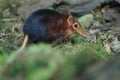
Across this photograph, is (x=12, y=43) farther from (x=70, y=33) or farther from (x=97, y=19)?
(x=97, y=19)

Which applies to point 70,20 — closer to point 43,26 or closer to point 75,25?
point 75,25

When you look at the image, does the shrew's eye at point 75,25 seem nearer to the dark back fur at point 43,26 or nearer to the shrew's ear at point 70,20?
the shrew's ear at point 70,20

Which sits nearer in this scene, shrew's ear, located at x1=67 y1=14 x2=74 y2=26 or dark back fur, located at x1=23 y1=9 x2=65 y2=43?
dark back fur, located at x1=23 y1=9 x2=65 y2=43

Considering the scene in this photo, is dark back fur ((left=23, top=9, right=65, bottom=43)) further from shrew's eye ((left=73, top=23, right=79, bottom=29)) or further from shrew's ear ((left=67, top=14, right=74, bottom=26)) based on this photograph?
shrew's eye ((left=73, top=23, right=79, bottom=29))

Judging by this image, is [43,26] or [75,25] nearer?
[43,26]

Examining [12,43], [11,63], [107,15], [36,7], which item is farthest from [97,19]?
[11,63]

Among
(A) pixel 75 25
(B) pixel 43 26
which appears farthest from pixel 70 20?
(B) pixel 43 26

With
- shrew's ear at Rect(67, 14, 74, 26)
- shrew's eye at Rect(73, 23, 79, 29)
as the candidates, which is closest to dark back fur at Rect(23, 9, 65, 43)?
shrew's ear at Rect(67, 14, 74, 26)

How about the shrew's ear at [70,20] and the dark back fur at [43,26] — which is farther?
the shrew's ear at [70,20]

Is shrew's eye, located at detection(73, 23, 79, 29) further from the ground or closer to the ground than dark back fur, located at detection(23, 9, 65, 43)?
closer to the ground

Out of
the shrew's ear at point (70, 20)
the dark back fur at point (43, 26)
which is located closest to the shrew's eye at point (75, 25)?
the shrew's ear at point (70, 20)

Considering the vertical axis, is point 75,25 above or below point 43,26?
A: below
